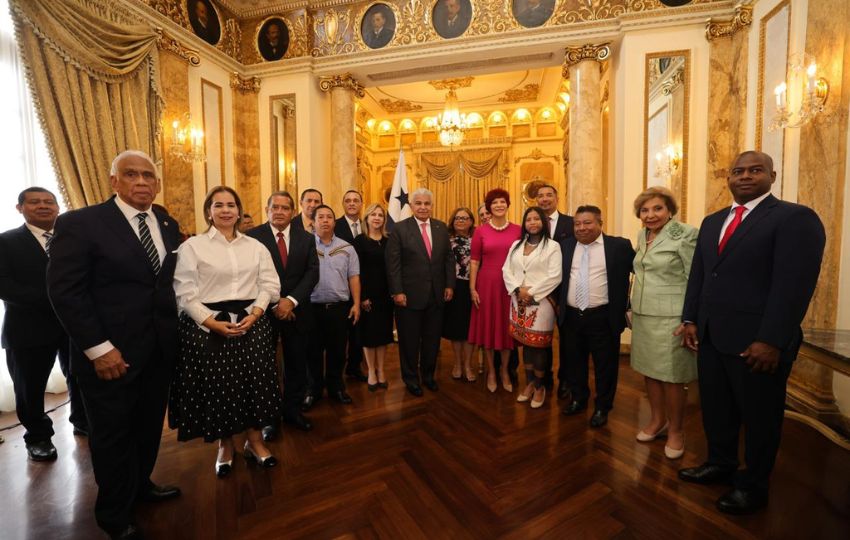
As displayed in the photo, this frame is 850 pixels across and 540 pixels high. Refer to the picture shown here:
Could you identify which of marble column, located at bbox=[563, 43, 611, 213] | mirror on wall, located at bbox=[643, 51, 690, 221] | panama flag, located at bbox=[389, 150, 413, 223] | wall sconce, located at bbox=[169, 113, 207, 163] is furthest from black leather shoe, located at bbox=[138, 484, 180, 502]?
mirror on wall, located at bbox=[643, 51, 690, 221]

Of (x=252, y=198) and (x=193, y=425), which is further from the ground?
(x=252, y=198)

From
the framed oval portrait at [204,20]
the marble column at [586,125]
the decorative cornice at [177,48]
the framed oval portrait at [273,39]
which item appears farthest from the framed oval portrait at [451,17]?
the decorative cornice at [177,48]

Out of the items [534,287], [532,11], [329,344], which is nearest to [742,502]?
[534,287]

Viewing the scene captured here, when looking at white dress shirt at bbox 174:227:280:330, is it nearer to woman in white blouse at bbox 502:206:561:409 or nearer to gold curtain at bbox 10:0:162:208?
woman in white blouse at bbox 502:206:561:409

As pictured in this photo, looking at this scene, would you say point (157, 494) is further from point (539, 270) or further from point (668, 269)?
point (668, 269)

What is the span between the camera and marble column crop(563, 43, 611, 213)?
Result: 5305 mm

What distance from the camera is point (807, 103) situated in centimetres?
310

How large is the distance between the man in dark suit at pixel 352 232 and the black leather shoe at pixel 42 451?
2.16 m

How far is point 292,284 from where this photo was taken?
2.71m

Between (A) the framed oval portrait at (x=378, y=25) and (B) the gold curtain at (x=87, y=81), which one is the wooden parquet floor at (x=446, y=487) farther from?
(A) the framed oval portrait at (x=378, y=25)

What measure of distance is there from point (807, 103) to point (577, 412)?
9.92 feet

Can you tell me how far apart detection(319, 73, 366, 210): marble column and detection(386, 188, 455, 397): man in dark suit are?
3292 millimetres

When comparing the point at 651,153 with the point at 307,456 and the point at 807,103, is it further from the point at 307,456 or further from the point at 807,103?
the point at 307,456

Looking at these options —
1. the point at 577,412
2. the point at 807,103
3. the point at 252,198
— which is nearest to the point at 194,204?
the point at 252,198
